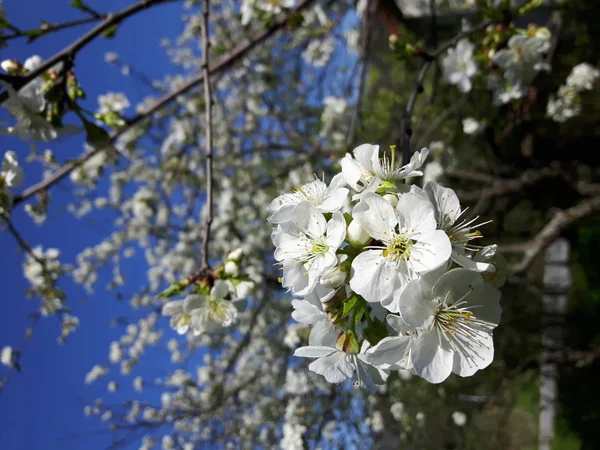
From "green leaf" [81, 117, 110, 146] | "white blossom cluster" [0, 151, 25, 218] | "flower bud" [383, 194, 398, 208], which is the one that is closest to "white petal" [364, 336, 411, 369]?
"flower bud" [383, 194, 398, 208]

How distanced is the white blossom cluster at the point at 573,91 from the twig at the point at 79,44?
2.69 m

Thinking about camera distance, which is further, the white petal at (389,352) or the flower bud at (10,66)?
the flower bud at (10,66)

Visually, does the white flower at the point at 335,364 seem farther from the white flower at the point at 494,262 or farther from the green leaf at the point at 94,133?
the green leaf at the point at 94,133

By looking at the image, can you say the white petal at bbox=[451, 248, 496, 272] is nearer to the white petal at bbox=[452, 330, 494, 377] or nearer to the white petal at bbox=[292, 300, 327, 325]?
the white petal at bbox=[452, 330, 494, 377]

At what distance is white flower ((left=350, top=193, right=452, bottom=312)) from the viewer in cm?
76

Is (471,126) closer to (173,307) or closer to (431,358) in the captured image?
(173,307)

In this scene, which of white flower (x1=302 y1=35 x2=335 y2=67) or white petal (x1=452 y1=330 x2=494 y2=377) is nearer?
white petal (x1=452 y1=330 x2=494 y2=377)

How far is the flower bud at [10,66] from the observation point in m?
1.36

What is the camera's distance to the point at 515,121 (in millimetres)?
3084

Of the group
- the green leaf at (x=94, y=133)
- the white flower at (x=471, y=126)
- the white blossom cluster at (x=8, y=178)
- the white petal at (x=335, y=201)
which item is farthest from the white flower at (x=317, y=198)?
the white flower at (x=471, y=126)

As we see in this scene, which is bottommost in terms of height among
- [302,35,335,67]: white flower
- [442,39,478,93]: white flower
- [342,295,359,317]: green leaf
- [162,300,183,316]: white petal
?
[342,295,359,317]: green leaf

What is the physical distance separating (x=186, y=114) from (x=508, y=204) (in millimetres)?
4091

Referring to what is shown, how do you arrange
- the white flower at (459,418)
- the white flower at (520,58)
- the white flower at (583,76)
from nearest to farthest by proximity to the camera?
the white flower at (520,58)
the white flower at (583,76)
the white flower at (459,418)

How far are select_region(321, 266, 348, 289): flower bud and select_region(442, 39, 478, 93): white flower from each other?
5.75 ft
